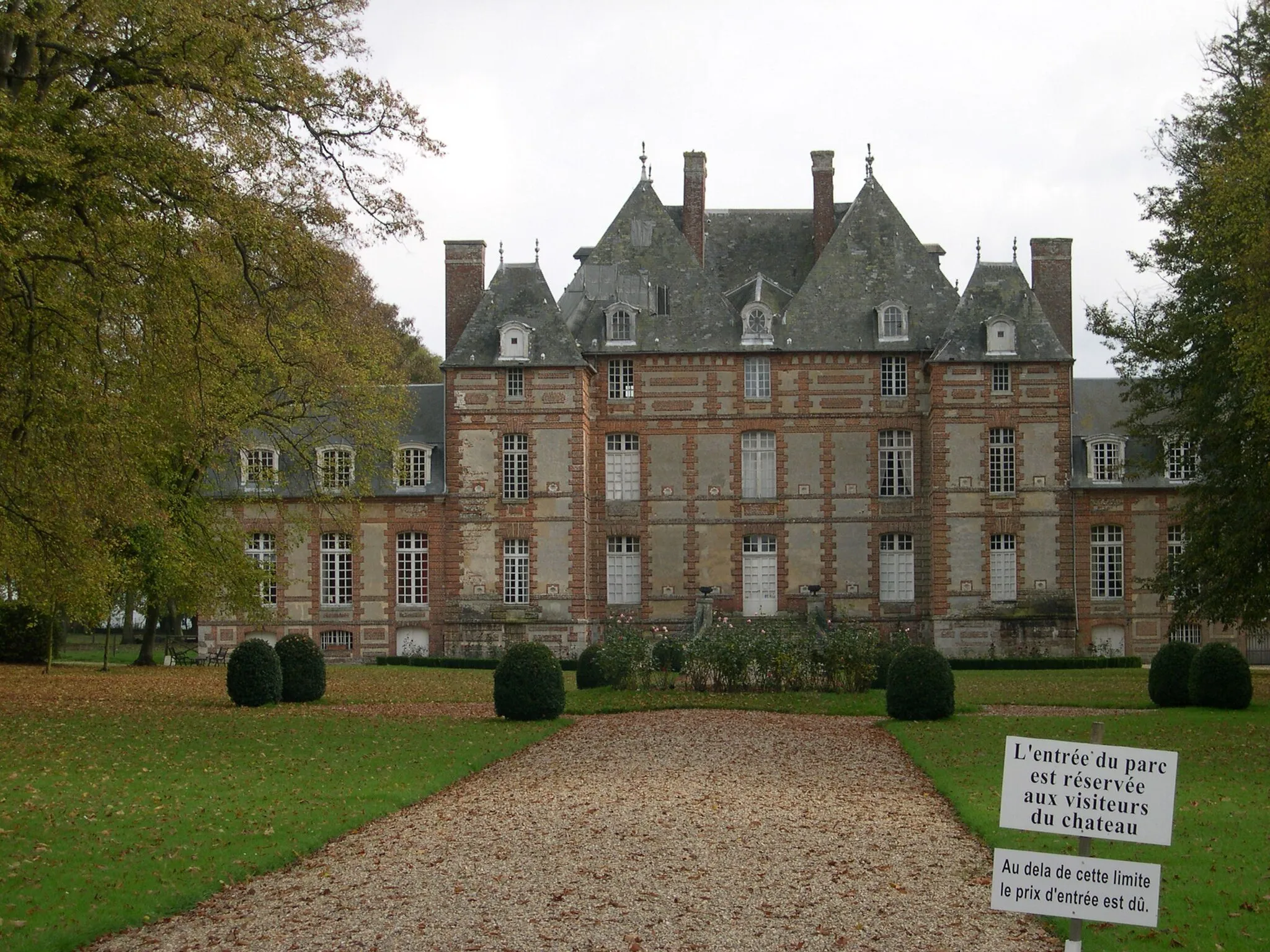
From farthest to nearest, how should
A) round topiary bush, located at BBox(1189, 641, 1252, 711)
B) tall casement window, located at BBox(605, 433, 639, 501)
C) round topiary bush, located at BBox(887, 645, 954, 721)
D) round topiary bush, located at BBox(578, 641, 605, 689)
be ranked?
tall casement window, located at BBox(605, 433, 639, 501) → round topiary bush, located at BBox(578, 641, 605, 689) → round topiary bush, located at BBox(1189, 641, 1252, 711) → round topiary bush, located at BBox(887, 645, 954, 721)

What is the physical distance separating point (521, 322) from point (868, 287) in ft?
25.6

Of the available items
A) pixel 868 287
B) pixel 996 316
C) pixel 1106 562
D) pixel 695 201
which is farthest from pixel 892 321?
pixel 1106 562

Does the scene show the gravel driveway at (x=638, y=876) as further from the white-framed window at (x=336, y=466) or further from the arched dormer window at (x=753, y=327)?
the arched dormer window at (x=753, y=327)

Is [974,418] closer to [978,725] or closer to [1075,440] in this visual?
[1075,440]

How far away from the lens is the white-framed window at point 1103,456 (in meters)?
31.6

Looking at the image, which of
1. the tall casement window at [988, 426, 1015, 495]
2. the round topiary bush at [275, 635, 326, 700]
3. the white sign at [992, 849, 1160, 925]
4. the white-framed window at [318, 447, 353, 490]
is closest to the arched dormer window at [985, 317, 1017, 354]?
the tall casement window at [988, 426, 1015, 495]

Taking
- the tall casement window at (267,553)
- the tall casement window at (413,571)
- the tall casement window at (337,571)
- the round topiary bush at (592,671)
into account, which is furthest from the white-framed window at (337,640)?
the round topiary bush at (592,671)

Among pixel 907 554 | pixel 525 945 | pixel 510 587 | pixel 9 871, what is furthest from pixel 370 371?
pixel 525 945

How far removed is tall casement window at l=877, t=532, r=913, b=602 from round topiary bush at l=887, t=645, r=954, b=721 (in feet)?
47.8

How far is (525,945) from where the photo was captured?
6.68 metres

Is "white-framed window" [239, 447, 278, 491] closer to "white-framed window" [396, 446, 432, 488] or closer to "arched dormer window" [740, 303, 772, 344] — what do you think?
"white-framed window" [396, 446, 432, 488]

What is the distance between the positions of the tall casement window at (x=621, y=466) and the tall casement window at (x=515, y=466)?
76.3 inches

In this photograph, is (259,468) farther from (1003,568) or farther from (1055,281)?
(1055,281)

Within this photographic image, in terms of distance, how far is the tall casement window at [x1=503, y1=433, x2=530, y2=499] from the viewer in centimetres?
3142
